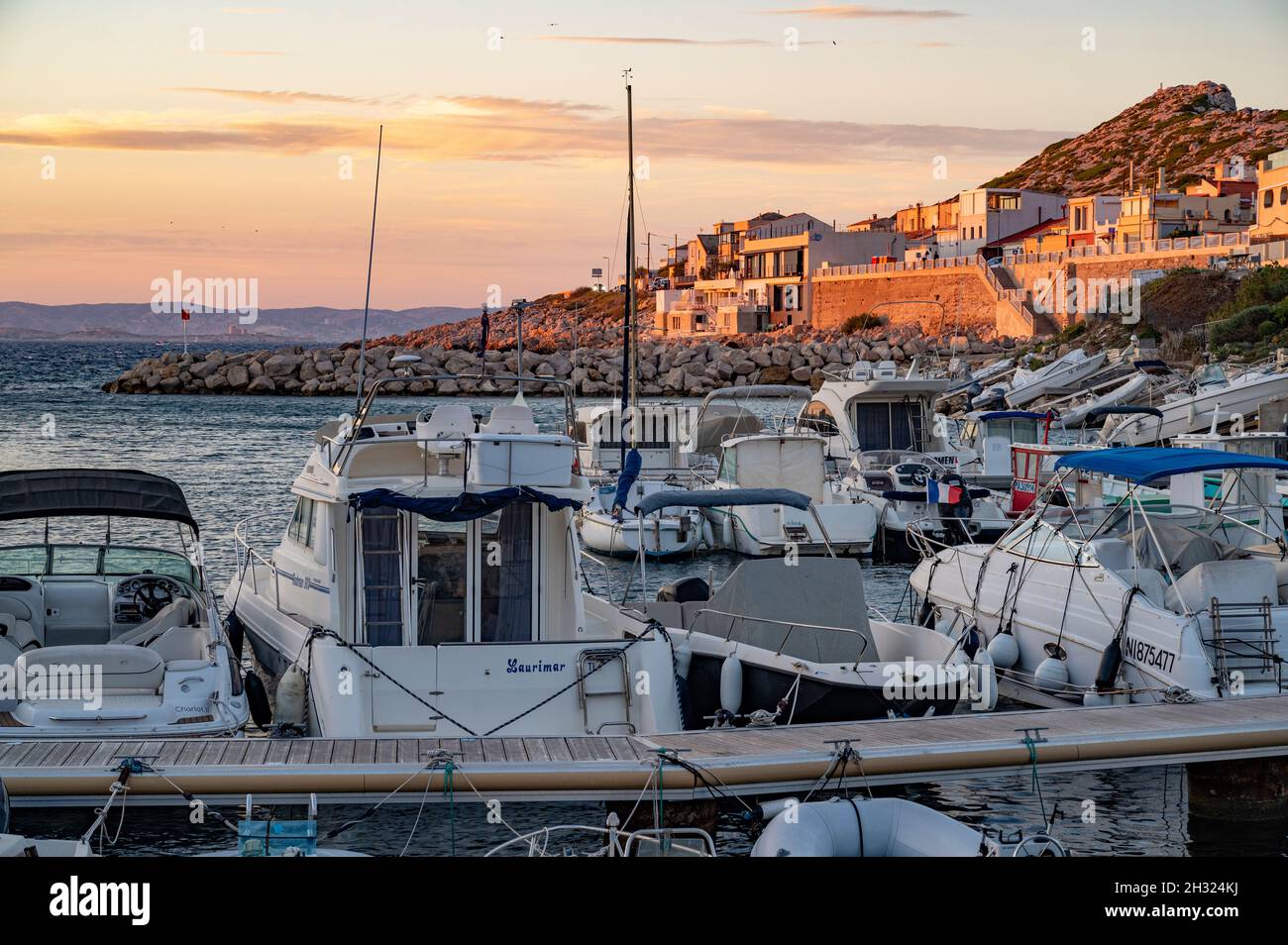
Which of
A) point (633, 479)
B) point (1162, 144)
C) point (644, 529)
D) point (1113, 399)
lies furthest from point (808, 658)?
point (1162, 144)

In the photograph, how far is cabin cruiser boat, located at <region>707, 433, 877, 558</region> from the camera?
21.8 metres

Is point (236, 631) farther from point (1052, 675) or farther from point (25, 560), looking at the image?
point (1052, 675)

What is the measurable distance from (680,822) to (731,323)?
8857cm

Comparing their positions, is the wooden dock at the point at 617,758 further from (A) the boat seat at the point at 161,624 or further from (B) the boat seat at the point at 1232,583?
(A) the boat seat at the point at 161,624

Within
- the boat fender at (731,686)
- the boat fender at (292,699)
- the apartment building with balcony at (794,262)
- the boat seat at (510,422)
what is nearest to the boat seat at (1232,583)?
the boat fender at (731,686)

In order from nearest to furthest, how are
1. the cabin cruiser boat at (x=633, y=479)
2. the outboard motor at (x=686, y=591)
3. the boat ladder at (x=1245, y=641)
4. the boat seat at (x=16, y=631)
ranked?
the boat ladder at (x=1245, y=641) < the boat seat at (x=16, y=631) < the outboard motor at (x=686, y=591) < the cabin cruiser boat at (x=633, y=479)

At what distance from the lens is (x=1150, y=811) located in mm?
10391

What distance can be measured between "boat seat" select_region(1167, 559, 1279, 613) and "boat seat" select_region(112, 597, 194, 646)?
7.29 metres

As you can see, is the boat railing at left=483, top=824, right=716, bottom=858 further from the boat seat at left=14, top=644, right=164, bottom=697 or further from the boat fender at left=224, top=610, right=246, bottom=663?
the boat fender at left=224, top=610, right=246, bottom=663

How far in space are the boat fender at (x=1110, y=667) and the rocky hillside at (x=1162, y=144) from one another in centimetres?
11766

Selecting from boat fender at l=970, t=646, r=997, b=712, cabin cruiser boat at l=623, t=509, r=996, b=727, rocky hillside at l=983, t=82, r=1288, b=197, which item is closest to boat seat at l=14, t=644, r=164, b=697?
cabin cruiser boat at l=623, t=509, r=996, b=727

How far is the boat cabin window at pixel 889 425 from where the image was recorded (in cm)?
2672

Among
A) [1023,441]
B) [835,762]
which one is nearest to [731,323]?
[1023,441]
